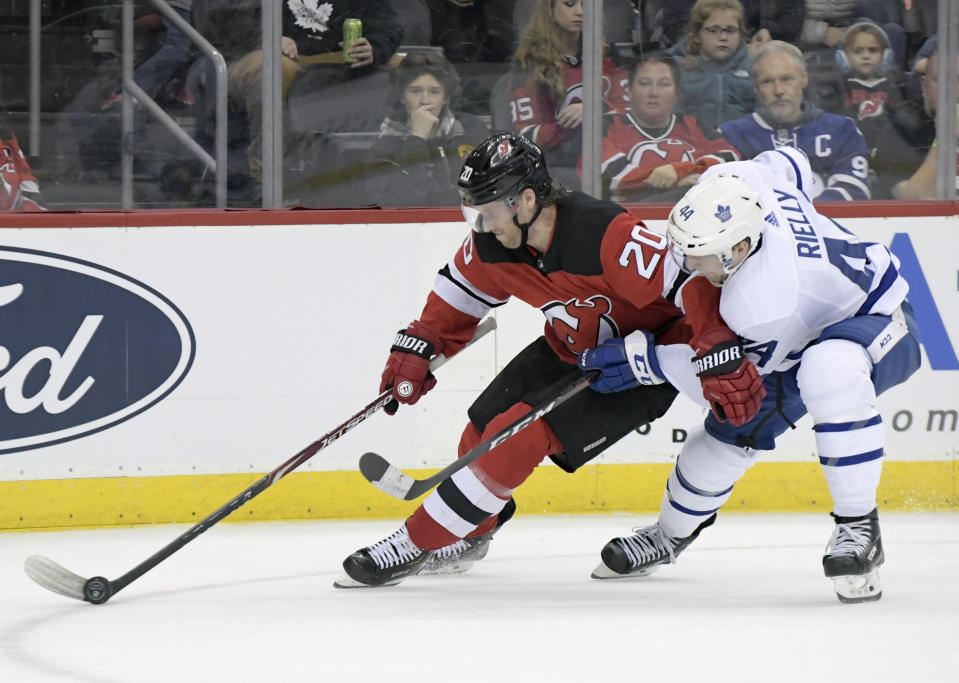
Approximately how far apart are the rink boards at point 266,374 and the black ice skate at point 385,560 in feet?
3.78

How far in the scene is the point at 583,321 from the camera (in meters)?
Result: 3.47

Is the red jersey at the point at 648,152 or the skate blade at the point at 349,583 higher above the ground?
the red jersey at the point at 648,152

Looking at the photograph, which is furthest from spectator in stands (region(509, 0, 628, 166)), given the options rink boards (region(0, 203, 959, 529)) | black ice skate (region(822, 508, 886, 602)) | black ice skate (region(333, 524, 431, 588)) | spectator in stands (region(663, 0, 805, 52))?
black ice skate (region(822, 508, 886, 602))

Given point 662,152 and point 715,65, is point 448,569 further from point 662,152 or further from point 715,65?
point 715,65

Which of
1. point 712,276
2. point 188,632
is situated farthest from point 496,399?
point 188,632

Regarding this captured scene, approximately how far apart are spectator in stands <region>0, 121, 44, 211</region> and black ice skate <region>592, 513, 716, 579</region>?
216 centimetres

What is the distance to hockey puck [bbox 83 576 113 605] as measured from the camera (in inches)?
131

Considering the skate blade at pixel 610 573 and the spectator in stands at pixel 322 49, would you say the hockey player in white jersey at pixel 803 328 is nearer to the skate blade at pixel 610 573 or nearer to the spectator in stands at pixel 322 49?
the skate blade at pixel 610 573

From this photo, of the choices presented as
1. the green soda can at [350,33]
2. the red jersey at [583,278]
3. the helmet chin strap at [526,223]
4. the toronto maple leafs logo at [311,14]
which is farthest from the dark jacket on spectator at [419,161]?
the helmet chin strap at [526,223]

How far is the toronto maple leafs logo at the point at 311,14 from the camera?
475 centimetres

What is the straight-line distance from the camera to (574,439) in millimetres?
3377

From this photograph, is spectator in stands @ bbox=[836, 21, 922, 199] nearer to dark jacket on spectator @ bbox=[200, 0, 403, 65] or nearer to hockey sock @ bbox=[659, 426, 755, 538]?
dark jacket on spectator @ bbox=[200, 0, 403, 65]

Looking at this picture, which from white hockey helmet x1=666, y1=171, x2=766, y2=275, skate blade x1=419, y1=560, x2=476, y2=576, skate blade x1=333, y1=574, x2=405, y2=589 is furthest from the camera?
skate blade x1=419, y1=560, x2=476, y2=576

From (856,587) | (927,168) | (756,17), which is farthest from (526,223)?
(927,168)
